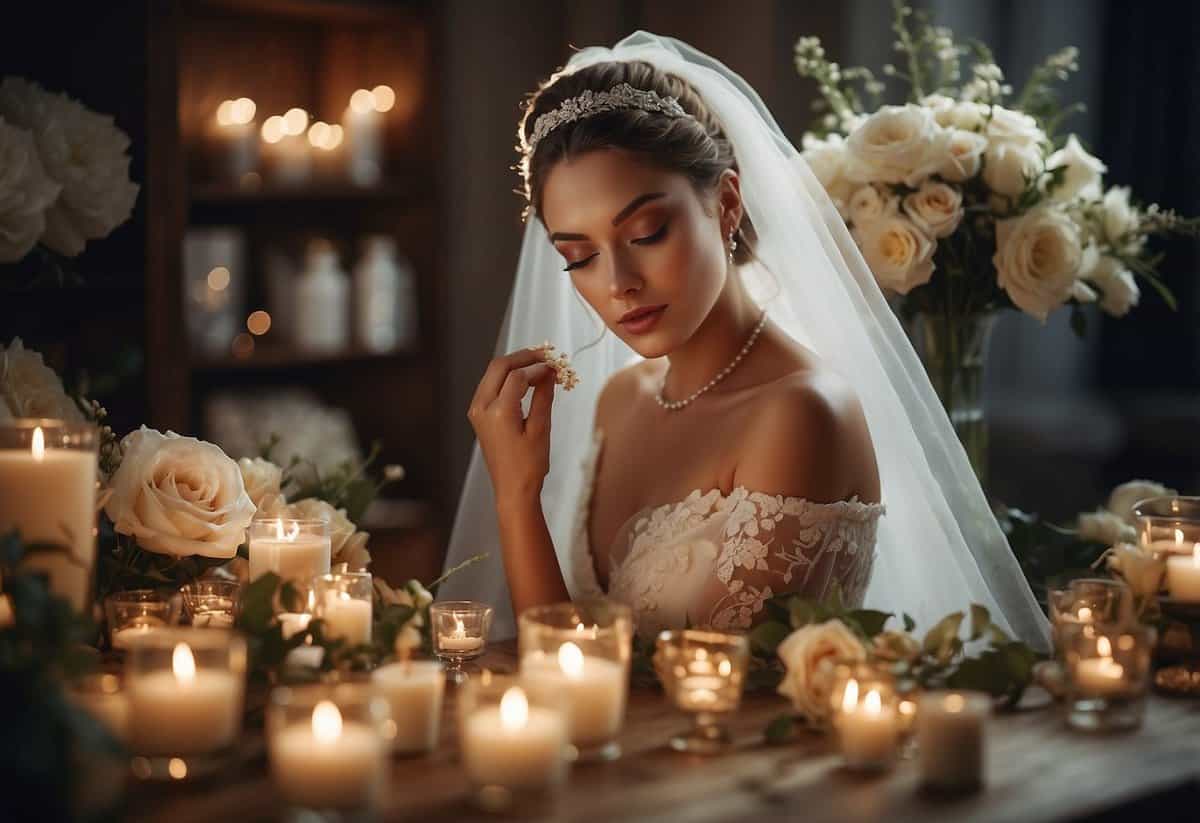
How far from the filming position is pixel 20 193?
1.84m

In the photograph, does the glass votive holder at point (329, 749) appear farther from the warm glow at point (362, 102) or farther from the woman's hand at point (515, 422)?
the warm glow at point (362, 102)

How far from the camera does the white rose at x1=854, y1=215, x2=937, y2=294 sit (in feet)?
8.04

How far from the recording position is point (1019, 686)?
1.59 m

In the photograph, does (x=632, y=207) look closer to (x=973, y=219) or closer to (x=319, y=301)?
(x=973, y=219)

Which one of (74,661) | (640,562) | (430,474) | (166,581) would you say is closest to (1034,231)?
(640,562)

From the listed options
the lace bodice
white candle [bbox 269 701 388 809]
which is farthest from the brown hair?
white candle [bbox 269 701 388 809]

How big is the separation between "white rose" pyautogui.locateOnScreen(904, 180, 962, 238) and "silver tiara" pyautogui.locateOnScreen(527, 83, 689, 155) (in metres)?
0.46

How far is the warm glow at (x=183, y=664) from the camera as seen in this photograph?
4.24ft

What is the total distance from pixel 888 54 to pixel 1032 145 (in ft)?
5.64

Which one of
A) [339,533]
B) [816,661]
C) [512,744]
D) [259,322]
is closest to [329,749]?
[512,744]

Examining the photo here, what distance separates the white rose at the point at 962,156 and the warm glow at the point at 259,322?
88.4 inches

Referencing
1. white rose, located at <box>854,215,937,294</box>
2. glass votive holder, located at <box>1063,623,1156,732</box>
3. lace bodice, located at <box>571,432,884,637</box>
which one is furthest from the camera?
white rose, located at <box>854,215,937,294</box>

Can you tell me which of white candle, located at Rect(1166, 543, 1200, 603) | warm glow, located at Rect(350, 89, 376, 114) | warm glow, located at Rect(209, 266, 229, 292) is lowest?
white candle, located at Rect(1166, 543, 1200, 603)

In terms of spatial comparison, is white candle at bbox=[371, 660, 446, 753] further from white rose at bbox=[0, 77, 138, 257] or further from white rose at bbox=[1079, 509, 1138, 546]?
white rose at bbox=[1079, 509, 1138, 546]
